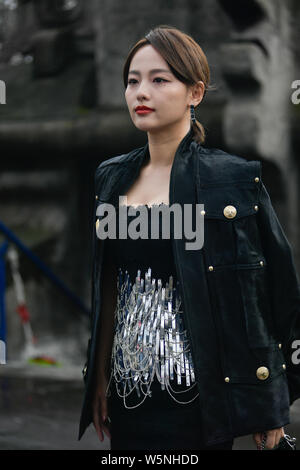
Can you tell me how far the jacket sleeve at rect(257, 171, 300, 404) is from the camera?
7.51ft

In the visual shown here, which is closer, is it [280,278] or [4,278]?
[280,278]

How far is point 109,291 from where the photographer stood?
2516 mm

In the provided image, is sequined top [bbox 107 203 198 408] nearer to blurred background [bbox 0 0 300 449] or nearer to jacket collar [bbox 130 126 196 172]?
jacket collar [bbox 130 126 196 172]

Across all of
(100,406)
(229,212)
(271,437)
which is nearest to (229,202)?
(229,212)

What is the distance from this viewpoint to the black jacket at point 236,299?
2.20 meters

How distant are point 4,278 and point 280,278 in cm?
366

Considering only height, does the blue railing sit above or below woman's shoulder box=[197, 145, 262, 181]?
above

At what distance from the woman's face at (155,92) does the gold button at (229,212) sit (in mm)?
294

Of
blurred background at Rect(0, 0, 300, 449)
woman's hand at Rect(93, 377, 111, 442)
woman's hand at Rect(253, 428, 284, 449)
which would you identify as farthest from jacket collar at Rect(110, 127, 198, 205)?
blurred background at Rect(0, 0, 300, 449)

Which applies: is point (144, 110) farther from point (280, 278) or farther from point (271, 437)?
point (271, 437)

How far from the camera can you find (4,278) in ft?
18.7

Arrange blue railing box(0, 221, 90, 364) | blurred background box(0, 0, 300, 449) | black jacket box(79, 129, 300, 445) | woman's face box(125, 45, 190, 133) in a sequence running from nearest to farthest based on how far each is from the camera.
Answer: black jacket box(79, 129, 300, 445) < woman's face box(125, 45, 190, 133) < blue railing box(0, 221, 90, 364) < blurred background box(0, 0, 300, 449)

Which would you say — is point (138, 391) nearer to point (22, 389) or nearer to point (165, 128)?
point (165, 128)
